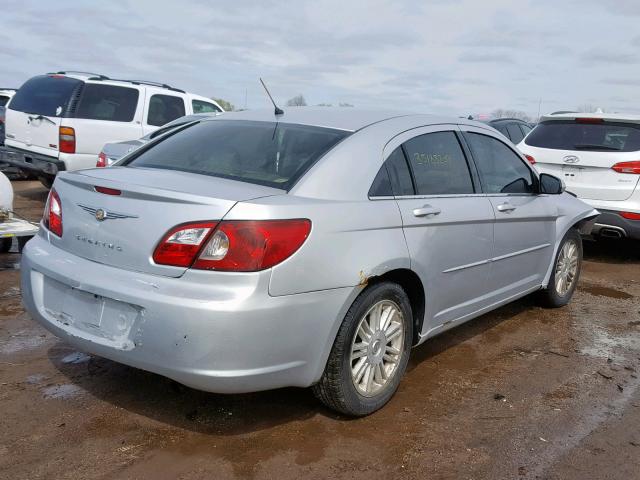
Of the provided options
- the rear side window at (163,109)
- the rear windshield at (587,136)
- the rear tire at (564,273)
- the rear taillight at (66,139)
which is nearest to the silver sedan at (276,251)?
the rear tire at (564,273)

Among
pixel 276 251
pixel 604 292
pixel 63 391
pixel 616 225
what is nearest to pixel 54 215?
pixel 63 391

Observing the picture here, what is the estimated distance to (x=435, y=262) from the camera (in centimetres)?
370

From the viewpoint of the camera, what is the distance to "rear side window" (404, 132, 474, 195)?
3777 millimetres

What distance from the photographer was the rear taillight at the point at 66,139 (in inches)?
367

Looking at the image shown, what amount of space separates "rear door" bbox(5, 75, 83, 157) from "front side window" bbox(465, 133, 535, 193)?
6917 mm

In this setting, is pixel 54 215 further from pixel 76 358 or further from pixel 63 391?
pixel 76 358

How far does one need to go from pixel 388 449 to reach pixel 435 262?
43.3 inches

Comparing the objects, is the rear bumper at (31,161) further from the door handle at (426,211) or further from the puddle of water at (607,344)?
the puddle of water at (607,344)

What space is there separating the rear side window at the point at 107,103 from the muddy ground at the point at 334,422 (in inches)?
219

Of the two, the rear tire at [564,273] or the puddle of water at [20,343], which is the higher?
the rear tire at [564,273]

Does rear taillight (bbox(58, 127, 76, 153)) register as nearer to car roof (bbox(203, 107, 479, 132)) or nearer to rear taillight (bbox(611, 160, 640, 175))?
car roof (bbox(203, 107, 479, 132))

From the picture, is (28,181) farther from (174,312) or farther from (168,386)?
(174,312)

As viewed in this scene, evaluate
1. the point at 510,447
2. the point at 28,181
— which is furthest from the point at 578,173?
the point at 28,181

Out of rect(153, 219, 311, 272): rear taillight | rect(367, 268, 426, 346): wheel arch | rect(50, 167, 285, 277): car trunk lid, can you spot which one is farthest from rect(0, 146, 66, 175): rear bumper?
rect(153, 219, 311, 272): rear taillight
